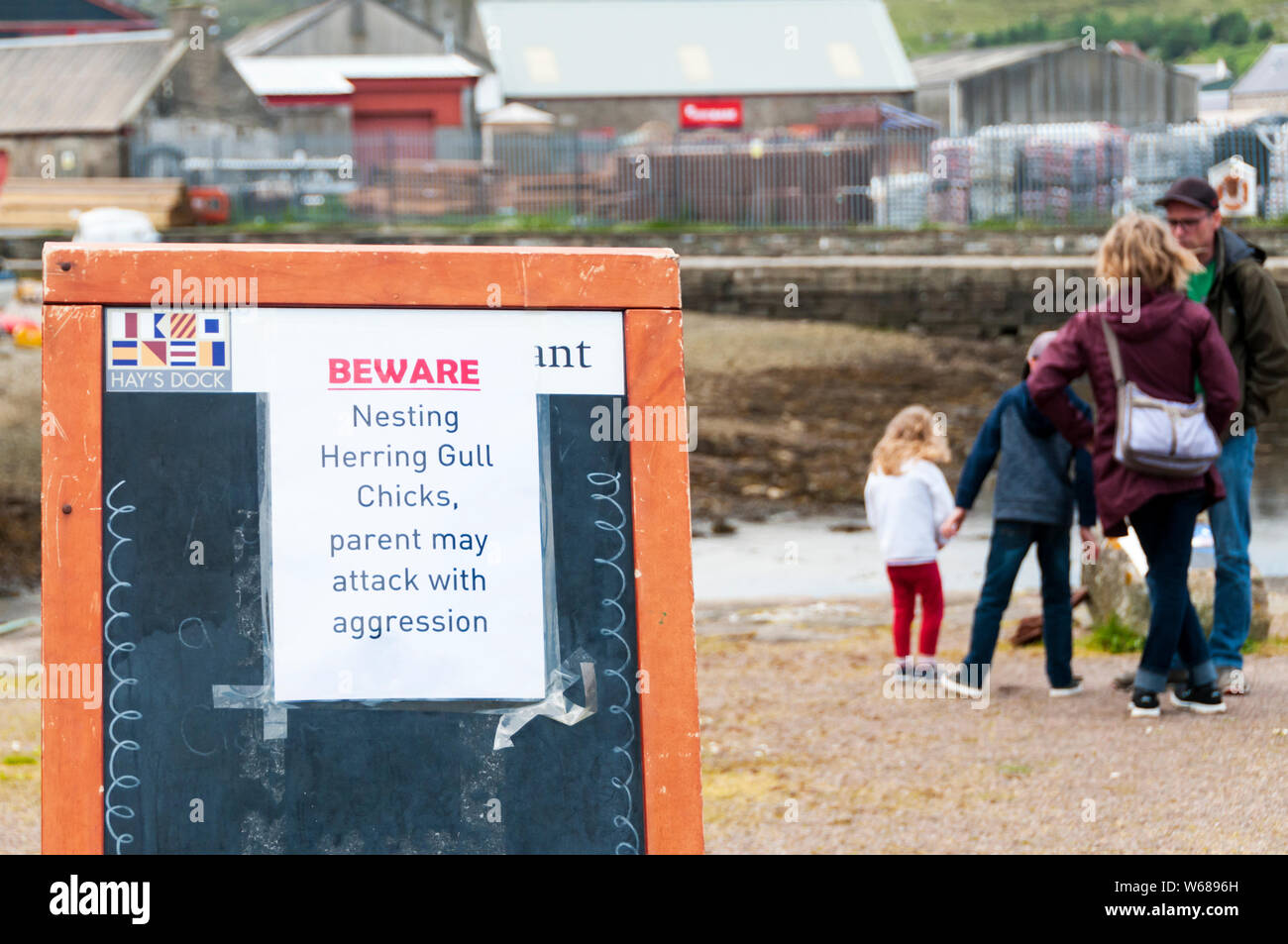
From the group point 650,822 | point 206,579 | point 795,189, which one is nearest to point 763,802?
point 650,822

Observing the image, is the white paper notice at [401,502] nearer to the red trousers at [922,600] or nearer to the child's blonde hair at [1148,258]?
the child's blonde hair at [1148,258]

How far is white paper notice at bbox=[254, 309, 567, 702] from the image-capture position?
8.98 feet

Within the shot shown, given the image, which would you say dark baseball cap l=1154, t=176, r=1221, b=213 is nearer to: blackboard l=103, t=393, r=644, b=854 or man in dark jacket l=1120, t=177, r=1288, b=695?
man in dark jacket l=1120, t=177, r=1288, b=695

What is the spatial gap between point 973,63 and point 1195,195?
52.9 metres

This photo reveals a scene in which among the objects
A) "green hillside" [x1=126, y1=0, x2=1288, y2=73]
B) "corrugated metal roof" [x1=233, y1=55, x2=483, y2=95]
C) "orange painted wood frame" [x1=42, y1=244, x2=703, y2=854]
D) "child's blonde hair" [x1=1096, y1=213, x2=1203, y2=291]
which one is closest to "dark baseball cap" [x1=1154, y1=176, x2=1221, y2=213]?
"child's blonde hair" [x1=1096, y1=213, x2=1203, y2=291]

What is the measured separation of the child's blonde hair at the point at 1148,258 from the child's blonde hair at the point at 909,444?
175 cm

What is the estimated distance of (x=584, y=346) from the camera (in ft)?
9.24

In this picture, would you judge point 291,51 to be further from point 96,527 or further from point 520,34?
point 96,527

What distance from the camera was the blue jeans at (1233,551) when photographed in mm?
6211

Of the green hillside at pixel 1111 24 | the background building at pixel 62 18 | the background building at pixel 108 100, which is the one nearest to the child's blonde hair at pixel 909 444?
the background building at pixel 108 100

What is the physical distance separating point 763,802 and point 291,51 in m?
45.4

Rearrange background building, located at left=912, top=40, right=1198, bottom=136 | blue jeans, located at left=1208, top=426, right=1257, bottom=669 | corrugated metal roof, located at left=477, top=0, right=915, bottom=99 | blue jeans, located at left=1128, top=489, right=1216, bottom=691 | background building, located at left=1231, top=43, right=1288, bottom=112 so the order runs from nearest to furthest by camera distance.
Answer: blue jeans, located at left=1128, top=489, right=1216, bottom=691 → blue jeans, located at left=1208, top=426, right=1257, bottom=669 → corrugated metal roof, located at left=477, top=0, right=915, bottom=99 → background building, located at left=912, top=40, right=1198, bottom=136 → background building, located at left=1231, top=43, right=1288, bottom=112

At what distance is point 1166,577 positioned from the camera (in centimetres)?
580

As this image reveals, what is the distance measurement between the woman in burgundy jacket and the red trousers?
135 cm
